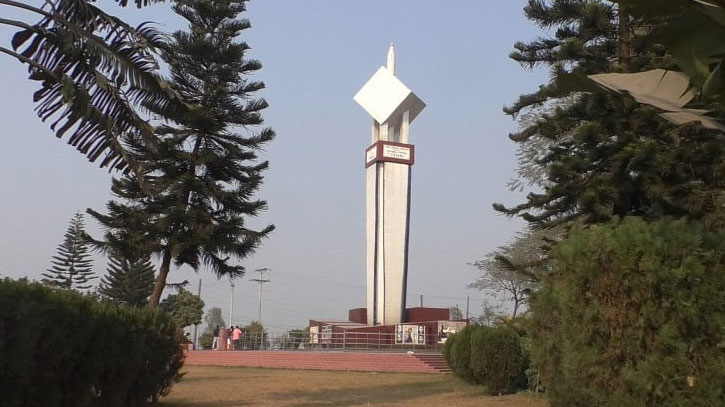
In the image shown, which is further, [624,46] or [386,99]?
[386,99]

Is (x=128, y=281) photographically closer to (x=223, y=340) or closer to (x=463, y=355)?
(x=223, y=340)

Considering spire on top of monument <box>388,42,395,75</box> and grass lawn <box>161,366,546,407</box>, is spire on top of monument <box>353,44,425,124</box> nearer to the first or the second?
spire on top of monument <box>388,42,395,75</box>

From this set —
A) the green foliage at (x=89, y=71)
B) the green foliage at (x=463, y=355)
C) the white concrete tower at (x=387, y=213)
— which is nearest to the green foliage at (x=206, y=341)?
the white concrete tower at (x=387, y=213)

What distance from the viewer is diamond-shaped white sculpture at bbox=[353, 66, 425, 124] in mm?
38406

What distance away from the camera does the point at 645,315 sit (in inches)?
233

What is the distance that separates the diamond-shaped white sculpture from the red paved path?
15982mm

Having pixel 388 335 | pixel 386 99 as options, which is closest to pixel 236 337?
pixel 388 335

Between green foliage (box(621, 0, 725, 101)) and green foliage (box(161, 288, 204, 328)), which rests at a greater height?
green foliage (box(161, 288, 204, 328))

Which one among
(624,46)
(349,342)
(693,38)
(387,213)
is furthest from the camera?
(387,213)

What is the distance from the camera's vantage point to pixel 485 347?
1255 centimetres

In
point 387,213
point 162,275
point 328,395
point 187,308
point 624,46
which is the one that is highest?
point 387,213

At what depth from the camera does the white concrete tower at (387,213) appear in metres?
36.9

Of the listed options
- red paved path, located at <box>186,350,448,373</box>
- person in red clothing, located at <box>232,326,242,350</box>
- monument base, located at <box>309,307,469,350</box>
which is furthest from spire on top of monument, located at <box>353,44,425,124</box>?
red paved path, located at <box>186,350,448,373</box>

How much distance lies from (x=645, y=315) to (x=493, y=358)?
22.3 ft
